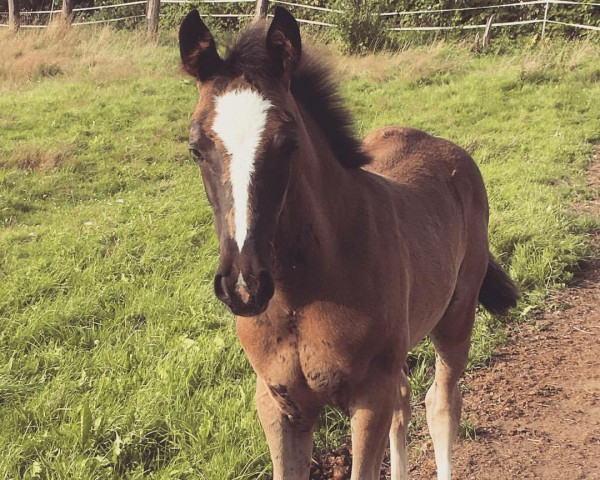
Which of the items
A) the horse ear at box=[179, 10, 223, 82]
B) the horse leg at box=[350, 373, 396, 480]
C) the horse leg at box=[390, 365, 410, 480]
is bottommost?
the horse leg at box=[390, 365, 410, 480]

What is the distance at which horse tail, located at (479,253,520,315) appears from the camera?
3.45 m

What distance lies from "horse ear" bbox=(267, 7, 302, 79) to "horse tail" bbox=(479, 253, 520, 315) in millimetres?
2090

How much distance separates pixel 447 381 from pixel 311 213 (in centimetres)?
153

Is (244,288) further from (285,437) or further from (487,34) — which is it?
(487,34)

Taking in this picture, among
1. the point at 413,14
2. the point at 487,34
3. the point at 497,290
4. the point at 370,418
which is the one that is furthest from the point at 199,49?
the point at 413,14

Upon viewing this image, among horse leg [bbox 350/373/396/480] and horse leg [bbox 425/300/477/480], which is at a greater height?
horse leg [bbox 350/373/396/480]

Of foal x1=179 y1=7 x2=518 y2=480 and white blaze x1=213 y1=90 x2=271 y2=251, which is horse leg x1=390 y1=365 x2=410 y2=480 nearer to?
foal x1=179 y1=7 x2=518 y2=480

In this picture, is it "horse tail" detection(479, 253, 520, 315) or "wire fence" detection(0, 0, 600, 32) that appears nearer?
"horse tail" detection(479, 253, 520, 315)

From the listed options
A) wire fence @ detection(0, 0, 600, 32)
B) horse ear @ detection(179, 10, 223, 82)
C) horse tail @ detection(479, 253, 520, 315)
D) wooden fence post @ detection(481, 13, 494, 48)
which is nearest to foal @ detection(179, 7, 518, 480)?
horse ear @ detection(179, 10, 223, 82)

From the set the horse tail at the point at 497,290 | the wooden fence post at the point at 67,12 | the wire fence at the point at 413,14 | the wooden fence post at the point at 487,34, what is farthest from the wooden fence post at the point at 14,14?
the horse tail at the point at 497,290

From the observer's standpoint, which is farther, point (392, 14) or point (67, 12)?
point (67, 12)

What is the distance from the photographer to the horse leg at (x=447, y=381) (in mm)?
2930

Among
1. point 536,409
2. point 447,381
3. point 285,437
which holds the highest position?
point 285,437

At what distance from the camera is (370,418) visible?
202 centimetres
